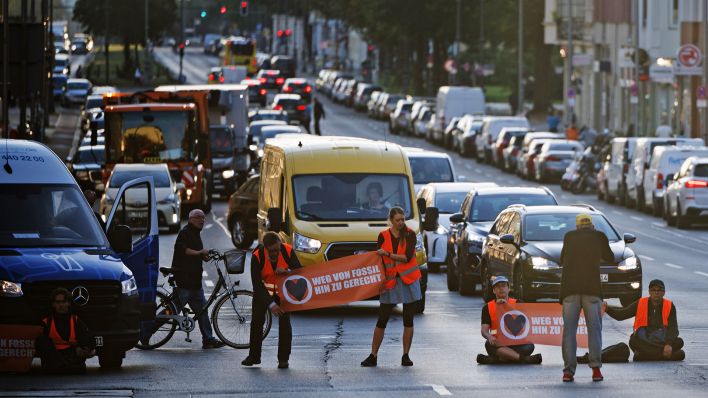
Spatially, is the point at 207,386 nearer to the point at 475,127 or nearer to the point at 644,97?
the point at 475,127

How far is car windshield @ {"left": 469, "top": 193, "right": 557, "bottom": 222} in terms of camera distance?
30609 mm

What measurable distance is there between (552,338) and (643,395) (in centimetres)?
333

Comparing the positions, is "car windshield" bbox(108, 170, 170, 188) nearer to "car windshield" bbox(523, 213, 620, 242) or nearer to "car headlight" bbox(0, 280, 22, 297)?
"car windshield" bbox(523, 213, 620, 242)

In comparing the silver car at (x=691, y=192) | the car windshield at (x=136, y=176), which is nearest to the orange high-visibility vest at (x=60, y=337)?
the car windshield at (x=136, y=176)

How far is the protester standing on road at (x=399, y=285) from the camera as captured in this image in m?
19.2

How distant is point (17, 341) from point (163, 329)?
366 centimetres

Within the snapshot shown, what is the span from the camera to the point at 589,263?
1770 centimetres

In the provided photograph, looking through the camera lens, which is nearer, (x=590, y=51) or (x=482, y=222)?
(x=482, y=222)

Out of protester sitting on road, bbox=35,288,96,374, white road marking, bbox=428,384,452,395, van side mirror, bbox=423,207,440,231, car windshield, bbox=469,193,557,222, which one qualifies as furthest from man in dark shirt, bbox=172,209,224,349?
car windshield, bbox=469,193,557,222

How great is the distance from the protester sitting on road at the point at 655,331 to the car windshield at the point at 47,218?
524cm

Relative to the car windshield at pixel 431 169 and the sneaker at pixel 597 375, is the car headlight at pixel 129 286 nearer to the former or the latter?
the sneaker at pixel 597 375

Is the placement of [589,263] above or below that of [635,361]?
above

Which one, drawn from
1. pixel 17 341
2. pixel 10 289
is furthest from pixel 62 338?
pixel 10 289

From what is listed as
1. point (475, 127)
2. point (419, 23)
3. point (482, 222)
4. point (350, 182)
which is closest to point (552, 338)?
point (350, 182)
